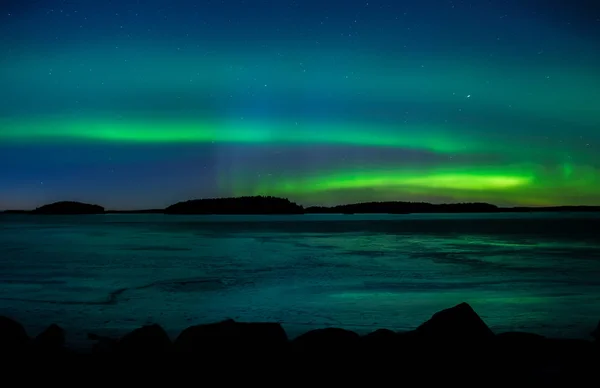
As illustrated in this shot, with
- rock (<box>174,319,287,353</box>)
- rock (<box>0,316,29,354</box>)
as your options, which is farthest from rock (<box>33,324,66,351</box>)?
rock (<box>174,319,287,353</box>)

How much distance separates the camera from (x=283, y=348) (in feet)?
25.0

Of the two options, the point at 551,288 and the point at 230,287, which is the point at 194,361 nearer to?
the point at 230,287

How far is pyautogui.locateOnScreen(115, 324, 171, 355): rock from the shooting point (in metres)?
7.66

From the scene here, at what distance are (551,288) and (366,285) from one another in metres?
5.56

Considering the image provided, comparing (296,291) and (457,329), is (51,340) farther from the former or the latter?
(296,291)

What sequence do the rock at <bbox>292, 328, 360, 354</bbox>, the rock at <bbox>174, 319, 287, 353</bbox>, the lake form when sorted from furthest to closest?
the lake < the rock at <bbox>292, 328, 360, 354</bbox> < the rock at <bbox>174, 319, 287, 353</bbox>

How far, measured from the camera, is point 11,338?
8008mm

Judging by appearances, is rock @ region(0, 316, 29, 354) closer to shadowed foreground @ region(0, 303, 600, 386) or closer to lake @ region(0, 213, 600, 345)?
shadowed foreground @ region(0, 303, 600, 386)

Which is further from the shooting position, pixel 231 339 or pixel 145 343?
pixel 145 343

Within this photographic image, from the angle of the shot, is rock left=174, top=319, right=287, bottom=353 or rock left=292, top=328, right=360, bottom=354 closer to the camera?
rock left=174, top=319, right=287, bottom=353

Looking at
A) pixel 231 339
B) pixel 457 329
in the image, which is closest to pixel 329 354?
pixel 231 339

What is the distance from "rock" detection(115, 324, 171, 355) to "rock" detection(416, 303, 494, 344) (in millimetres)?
3384

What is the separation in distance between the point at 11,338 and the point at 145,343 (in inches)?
71.3

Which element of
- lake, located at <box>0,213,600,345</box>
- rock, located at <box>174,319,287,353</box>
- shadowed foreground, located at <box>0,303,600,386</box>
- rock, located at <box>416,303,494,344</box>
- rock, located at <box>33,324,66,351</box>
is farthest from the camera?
lake, located at <box>0,213,600,345</box>
